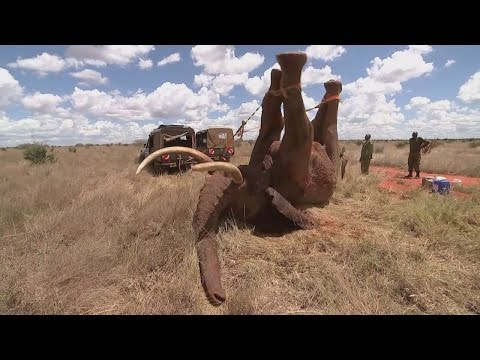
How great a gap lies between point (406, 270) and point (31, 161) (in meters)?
24.5

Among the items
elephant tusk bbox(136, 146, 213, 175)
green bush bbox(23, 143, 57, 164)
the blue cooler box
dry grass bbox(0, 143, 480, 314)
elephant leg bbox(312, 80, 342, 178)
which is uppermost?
elephant leg bbox(312, 80, 342, 178)

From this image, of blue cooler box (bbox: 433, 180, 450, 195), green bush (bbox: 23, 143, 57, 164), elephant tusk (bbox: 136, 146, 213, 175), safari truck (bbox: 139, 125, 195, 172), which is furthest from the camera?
green bush (bbox: 23, 143, 57, 164)

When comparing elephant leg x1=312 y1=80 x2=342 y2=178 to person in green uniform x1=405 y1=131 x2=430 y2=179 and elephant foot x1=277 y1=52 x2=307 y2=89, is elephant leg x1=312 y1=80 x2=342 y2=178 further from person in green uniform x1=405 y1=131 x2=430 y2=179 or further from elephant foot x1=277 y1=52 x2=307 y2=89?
person in green uniform x1=405 y1=131 x2=430 y2=179

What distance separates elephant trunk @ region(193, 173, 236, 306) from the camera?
13.7 feet

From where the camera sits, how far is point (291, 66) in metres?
4.46

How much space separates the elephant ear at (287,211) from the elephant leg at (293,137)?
357 millimetres

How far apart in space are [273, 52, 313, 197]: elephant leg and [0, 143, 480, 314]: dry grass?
81 centimetres

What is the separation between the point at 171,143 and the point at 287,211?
1270cm

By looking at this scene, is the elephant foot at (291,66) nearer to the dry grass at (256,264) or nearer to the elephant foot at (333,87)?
the dry grass at (256,264)

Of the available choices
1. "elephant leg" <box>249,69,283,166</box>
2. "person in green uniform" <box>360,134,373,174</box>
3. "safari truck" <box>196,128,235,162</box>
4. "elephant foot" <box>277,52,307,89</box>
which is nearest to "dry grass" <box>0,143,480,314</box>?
"elephant leg" <box>249,69,283,166</box>

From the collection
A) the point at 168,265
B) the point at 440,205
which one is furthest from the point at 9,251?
the point at 440,205

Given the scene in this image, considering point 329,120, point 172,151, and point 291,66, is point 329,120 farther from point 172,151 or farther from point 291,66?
point 172,151

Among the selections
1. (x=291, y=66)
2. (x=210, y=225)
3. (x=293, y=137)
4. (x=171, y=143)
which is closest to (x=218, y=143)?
(x=171, y=143)

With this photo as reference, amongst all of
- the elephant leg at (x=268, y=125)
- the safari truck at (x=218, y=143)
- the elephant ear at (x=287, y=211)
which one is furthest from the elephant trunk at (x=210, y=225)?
the safari truck at (x=218, y=143)
